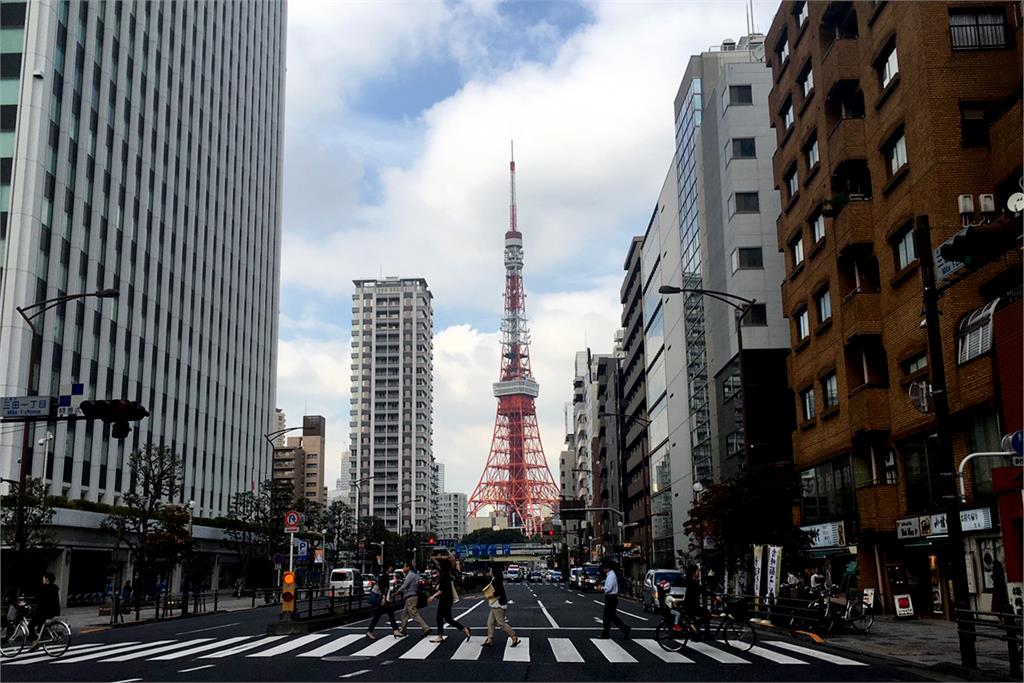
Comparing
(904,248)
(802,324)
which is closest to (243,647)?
(904,248)

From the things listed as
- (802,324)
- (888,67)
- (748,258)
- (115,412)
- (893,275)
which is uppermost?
(888,67)

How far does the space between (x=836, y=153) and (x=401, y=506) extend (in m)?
162

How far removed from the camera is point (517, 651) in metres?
18.6

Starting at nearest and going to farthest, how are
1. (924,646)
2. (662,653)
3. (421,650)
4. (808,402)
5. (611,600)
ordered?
1. (662,653)
2. (421,650)
3. (924,646)
4. (611,600)
5. (808,402)

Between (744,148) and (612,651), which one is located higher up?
(744,148)

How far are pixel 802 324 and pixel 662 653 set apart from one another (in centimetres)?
2463

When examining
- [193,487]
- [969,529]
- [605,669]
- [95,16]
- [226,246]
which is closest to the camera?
[605,669]

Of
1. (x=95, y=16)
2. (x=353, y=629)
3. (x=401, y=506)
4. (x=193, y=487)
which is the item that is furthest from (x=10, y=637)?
(x=401, y=506)

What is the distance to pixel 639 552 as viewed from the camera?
8781 cm

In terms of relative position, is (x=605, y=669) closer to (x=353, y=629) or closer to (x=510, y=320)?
(x=353, y=629)

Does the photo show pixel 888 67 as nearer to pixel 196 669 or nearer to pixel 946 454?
pixel 946 454

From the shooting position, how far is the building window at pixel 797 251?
40062mm

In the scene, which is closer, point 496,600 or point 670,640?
point 670,640

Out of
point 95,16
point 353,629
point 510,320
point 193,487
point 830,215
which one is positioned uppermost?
point 510,320
